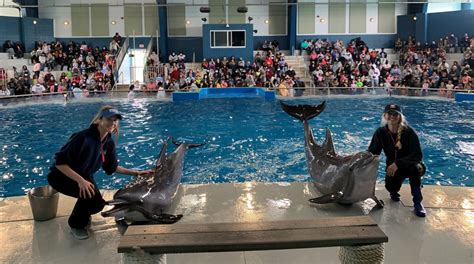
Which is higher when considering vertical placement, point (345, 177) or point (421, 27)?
point (421, 27)

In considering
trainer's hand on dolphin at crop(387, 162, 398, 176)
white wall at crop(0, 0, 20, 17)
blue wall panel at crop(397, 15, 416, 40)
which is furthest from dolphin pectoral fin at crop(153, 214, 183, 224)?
blue wall panel at crop(397, 15, 416, 40)

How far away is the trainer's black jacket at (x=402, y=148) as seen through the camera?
490cm

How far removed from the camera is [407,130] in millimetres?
4973

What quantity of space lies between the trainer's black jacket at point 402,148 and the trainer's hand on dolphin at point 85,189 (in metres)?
3.02

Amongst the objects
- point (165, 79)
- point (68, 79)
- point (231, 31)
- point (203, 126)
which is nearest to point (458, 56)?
point (231, 31)

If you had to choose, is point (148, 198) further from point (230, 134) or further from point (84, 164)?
point (230, 134)

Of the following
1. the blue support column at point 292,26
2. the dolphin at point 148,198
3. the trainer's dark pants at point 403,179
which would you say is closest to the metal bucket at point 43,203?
the dolphin at point 148,198

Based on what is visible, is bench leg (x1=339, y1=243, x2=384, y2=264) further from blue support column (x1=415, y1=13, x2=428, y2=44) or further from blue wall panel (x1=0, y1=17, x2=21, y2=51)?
blue support column (x1=415, y1=13, x2=428, y2=44)

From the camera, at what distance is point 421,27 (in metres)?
29.5

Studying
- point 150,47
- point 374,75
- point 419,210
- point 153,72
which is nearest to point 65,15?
point 150,47

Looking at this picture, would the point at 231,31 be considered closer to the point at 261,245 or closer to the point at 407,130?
the point at 407,130

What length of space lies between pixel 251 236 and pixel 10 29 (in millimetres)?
28460

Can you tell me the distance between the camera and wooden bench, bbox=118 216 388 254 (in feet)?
9.70

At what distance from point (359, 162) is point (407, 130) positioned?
60 cm
